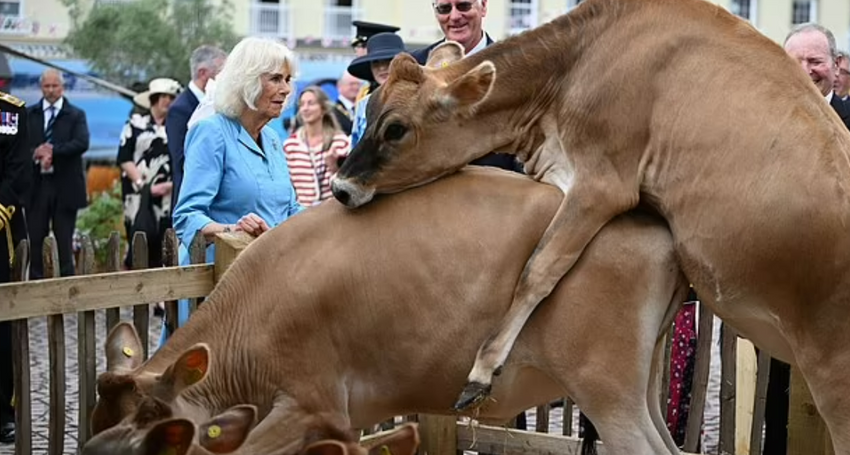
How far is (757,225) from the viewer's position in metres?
4.47

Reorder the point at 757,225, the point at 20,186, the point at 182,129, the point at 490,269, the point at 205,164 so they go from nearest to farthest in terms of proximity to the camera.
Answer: the point at 757,225
the point at 490,269
the point at 205,164
the point at 20,186
the point at 182,129

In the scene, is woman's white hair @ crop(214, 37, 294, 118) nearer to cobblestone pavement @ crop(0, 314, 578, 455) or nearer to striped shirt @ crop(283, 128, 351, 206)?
cobblestone pavement @ crop(0, 314, 578, 455)

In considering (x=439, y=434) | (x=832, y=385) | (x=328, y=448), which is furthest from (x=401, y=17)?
(x=328, y=448)

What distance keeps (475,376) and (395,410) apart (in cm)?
60

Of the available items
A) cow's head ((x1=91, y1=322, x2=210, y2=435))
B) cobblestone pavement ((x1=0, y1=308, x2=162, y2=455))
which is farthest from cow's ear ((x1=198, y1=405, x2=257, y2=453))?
cobblestone pavement ((x1=0, y1=308, x2=162, y2=455))

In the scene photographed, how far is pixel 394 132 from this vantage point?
4.93m

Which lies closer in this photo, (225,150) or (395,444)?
(395,444)

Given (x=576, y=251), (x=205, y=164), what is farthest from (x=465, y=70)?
(x=205, y=164)

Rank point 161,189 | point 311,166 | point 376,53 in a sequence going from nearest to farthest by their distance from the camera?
point 376,53 → point 311,166 → point 161,189

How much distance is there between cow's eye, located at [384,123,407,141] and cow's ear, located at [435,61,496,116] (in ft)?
0.53

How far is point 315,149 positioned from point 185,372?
318 inches

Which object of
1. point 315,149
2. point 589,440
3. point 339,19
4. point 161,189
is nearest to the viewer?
point 589,440

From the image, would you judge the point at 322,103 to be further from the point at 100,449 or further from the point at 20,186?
the point at 100,449

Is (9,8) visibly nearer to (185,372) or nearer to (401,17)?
(401,17)
